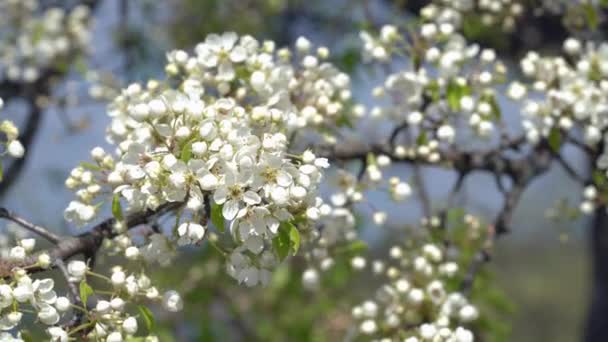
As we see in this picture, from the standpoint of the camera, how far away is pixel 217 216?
187 cm

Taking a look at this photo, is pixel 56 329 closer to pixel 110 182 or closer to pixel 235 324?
pixel 110 182

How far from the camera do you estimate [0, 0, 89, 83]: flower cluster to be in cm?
547

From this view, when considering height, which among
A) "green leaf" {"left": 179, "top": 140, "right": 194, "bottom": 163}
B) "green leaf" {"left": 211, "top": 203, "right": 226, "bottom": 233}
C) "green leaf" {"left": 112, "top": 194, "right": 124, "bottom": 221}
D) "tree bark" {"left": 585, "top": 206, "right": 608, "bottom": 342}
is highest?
"tree bark" {"left": 585, "top": 206, "right": 608, "bottom": 342}

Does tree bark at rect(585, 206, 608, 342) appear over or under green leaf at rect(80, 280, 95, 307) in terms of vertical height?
over

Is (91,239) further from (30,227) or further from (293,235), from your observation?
(293,235)

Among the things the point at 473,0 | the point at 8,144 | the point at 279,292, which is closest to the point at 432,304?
the point at 8,144

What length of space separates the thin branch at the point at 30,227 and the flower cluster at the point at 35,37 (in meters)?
3.40

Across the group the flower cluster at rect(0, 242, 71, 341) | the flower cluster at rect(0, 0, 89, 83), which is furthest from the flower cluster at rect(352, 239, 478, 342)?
the flower cluster at rect(0, 0, 89, 83)

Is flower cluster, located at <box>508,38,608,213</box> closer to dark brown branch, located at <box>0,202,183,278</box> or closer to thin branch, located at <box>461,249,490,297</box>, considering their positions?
thin branch, located at <box>461,249,490,297</box>

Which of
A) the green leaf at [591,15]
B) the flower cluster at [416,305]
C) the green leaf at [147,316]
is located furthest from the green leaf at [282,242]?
the green leaf at [591,15]

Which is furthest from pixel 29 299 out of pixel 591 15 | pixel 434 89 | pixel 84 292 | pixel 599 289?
pixel 599 289

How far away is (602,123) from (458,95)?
52 cm

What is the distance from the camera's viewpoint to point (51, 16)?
18.6ft

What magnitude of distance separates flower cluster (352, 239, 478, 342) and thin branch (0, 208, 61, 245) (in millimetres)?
1083
